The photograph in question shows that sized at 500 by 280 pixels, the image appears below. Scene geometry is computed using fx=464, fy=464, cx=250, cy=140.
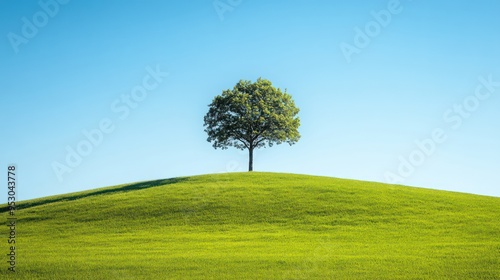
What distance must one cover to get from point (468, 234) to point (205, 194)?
21.3m

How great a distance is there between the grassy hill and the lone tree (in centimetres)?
882

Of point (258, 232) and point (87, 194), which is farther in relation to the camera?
point (87, 194)

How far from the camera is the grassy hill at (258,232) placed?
20625 millimetres

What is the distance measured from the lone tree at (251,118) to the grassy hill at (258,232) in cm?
882

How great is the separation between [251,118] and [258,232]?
27221 mm

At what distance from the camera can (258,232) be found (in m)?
29.7

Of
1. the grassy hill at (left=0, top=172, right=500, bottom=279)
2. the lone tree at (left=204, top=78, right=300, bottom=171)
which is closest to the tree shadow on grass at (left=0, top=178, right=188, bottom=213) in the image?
the grassy hill at (left=0, top=172, right=500, bottom=279)

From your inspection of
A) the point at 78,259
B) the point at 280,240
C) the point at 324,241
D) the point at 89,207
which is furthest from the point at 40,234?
the point at 324,241

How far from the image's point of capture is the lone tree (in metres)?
55.7

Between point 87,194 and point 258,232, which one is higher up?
point 87,194

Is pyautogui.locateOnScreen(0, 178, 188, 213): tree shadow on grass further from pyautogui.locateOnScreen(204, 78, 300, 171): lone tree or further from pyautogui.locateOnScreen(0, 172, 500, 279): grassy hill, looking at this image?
pyautogui.locateOnScreen(204, 78, 300, 171): lone tree

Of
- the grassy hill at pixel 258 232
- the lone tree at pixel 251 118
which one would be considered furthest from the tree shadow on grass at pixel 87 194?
the lone tree at pixel 251 118

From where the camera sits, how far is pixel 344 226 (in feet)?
99.8

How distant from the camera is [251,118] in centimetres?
5553
